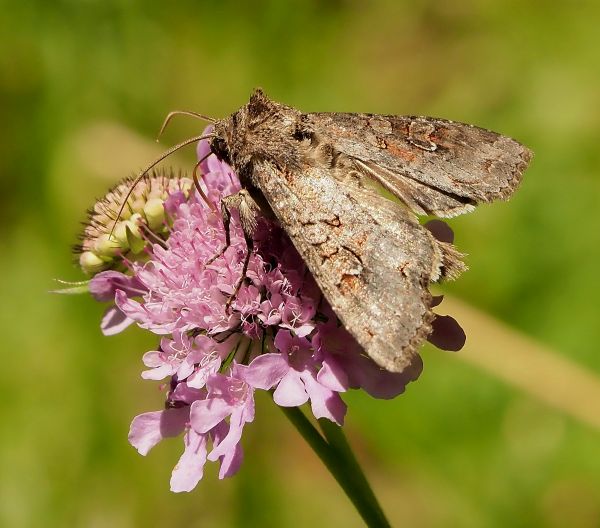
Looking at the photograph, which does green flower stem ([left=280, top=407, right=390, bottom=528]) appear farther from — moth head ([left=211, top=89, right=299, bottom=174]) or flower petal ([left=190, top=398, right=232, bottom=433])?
moth head ([left=211, top=89, right=299, bottom=174])

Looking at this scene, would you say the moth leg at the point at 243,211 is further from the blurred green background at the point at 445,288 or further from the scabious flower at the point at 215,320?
the blurred green background at the point at 445,288

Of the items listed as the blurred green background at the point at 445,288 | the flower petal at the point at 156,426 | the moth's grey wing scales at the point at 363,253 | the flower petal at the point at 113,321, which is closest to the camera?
the moth's grey wing scales at the point at 363,253

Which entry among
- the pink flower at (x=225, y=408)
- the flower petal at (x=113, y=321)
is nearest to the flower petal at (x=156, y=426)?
the pink flower at (x=225, y=408)

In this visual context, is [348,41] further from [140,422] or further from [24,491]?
[140,422]

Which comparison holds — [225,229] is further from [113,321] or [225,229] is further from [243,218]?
[113,321]

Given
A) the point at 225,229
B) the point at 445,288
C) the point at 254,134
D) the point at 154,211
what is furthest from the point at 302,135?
the point at 445,288

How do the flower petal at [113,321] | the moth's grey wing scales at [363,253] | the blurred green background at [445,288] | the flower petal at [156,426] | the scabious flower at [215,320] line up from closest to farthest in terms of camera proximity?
the moth's grey wing scales at [363,253] → the scabious flower at [215,320] → the flower petal at [156,426] → the flower petal at [113,321] → the blurred green background at [445,288]

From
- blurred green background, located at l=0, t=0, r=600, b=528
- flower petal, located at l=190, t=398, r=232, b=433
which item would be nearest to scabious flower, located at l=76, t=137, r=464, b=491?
flower petal, located at l=190, t=398, r=232, b=433
